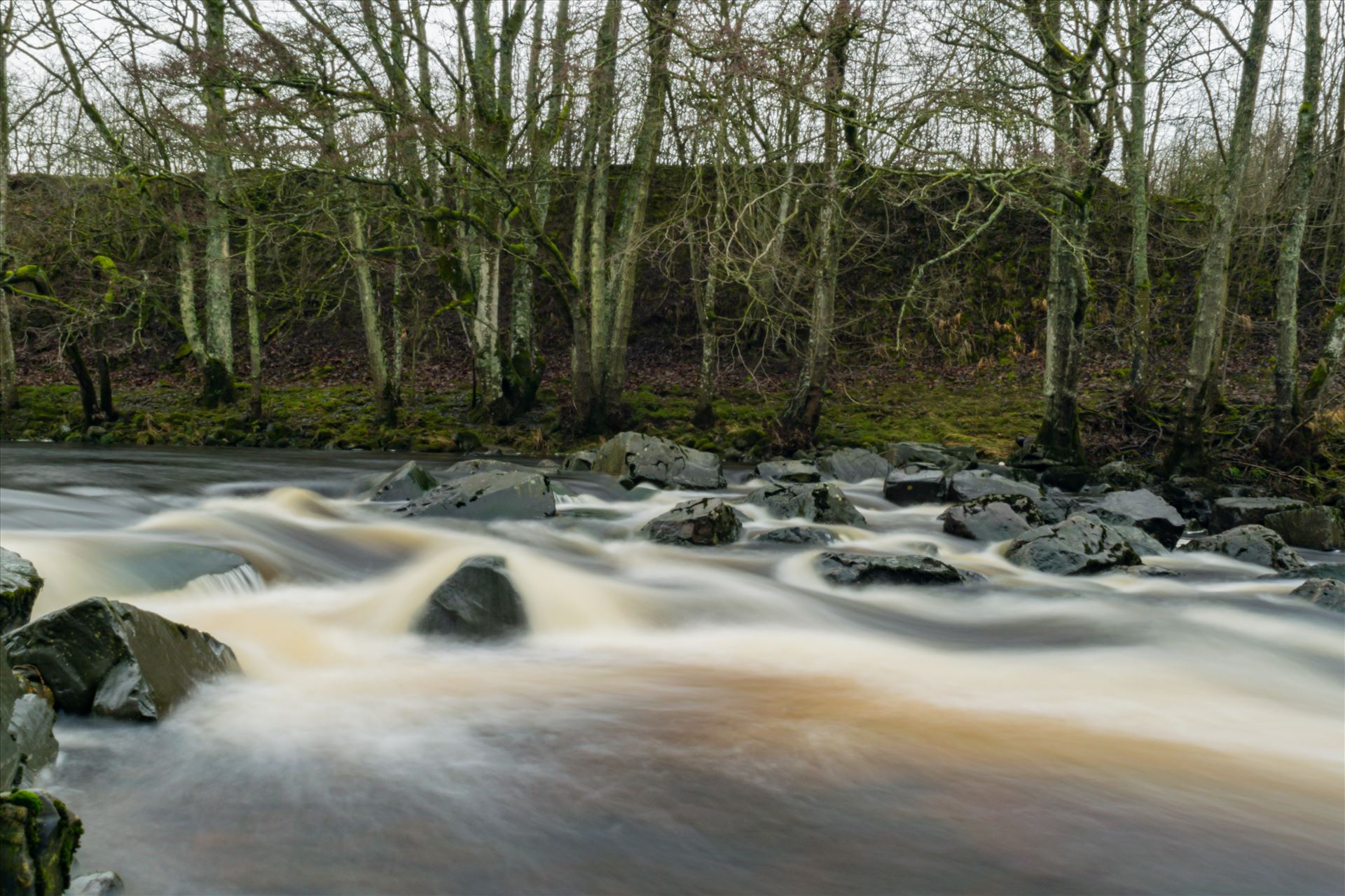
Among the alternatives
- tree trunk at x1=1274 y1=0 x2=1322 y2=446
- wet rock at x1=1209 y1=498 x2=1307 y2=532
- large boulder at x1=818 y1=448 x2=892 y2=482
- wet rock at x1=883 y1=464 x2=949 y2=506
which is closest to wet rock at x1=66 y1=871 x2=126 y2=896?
wet rock at x1=883 y1=464 x2=949 y2=506

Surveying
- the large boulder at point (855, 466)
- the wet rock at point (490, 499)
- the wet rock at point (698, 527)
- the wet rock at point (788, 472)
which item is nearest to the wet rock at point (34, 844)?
the wet rock at point (698, 527)

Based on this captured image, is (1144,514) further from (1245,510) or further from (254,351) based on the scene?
(254,351)

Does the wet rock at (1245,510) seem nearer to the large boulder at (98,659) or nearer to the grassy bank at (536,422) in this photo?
the grassy bank at (536,422)

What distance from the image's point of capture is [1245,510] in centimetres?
927

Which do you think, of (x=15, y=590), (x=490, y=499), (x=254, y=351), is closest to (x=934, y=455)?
(x=490, y=499)

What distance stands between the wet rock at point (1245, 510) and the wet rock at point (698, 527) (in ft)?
16.0

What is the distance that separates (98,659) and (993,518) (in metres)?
7.33

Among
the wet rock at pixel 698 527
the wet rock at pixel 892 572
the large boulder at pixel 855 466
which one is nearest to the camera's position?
the wet rock at pixel 892 572

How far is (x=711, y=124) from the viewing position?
1058 centimetres

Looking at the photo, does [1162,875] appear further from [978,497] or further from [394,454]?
[394,454]

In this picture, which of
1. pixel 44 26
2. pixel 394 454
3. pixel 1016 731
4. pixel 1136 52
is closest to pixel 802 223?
pixel 1136 52

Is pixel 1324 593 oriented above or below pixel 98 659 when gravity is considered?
below

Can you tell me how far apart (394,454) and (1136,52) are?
11861mm

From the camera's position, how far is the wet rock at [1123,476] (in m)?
11.2
